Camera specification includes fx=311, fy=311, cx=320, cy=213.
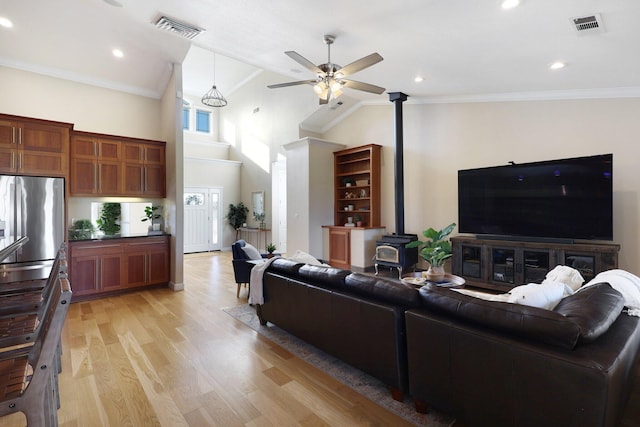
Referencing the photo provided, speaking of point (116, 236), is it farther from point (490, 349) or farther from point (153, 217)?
point (490, 349)

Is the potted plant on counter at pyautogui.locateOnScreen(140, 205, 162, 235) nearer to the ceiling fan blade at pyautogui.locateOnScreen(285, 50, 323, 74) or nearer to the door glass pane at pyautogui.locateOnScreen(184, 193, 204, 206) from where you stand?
the door glass pane at pyautogui.locateOnScreen(184, 193, 204, 206)

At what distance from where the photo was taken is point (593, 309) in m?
1.60

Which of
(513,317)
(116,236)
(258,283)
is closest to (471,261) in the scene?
(258,283)

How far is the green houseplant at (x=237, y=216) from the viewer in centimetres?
964

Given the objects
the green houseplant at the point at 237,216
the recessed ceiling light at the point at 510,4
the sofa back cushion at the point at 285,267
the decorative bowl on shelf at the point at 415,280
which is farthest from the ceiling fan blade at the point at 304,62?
the green houseplant at the point at 237,216

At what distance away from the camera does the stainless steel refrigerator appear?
3.75m

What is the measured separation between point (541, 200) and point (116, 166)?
6374 millimetres

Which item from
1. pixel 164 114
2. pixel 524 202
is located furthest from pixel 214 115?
pixel 524 202

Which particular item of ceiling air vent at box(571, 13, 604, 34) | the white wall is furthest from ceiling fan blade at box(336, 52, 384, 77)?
the white wall

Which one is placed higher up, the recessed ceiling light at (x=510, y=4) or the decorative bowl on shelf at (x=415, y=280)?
the recessed ceiling light at (x=510, y=4)

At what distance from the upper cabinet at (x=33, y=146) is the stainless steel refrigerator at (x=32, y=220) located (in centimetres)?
16

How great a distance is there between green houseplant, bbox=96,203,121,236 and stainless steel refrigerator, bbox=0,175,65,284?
2.93 ft

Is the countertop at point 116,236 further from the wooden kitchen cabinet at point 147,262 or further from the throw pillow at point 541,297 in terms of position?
the throw pillow at point 541,297

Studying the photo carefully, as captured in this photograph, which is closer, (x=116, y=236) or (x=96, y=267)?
(x=96, y=267)
